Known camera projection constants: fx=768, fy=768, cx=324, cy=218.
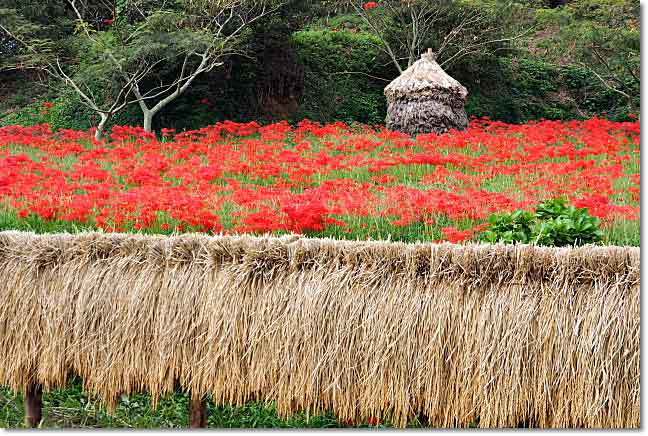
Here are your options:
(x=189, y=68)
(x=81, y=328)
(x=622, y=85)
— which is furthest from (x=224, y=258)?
(x=622, y=85)

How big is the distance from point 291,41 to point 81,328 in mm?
8874

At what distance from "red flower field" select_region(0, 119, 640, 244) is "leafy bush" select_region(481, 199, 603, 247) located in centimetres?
45

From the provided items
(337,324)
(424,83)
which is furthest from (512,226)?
(424,83)

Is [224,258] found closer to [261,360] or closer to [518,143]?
[261,360]

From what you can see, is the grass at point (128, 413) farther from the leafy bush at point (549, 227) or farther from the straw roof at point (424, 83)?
the straw roof at point (424, 83)

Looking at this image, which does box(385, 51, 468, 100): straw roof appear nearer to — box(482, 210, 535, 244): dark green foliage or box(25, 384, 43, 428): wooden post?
box(482, 210, 535, 244): dark green foliage

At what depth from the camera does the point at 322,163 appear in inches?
295

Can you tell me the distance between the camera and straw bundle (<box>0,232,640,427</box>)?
2.89m

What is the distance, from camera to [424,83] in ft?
31.2

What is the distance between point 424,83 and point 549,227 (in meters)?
5.65

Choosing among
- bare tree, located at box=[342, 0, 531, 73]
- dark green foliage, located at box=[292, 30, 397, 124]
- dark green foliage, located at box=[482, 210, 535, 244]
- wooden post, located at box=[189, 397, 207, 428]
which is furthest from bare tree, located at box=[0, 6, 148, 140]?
wooden post, located at box=[189, 397, 207, 428]

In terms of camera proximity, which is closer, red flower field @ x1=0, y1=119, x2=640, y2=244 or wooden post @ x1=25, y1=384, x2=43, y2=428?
wooden post @ x1=25, y1=384, x2=43, y2=428

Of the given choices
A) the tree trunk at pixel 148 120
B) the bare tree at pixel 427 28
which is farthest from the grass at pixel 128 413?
the bare tree at pixel 427 28

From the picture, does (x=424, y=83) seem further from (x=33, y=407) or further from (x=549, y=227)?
(x=33, y=407)
